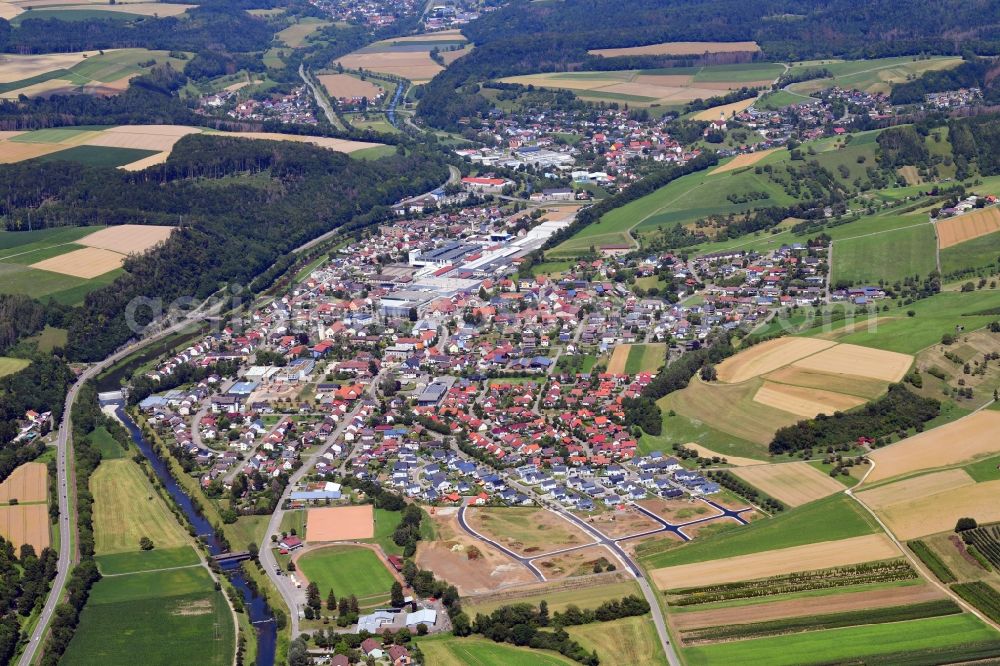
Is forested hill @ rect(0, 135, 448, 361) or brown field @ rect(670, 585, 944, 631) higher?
forested hill @ rect(0, 135, 448, 361)

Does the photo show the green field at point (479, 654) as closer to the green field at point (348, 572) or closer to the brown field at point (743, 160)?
the green field at point (348, 572)

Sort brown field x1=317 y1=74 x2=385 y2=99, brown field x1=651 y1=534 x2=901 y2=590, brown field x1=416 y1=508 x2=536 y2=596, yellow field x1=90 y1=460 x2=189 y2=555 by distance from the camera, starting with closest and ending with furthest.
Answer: brown field x1=651 y1=534 x2=901 y2=590
brown field x1=416 y1=508 x2=536 y2=596
yellow field x1=90 y1=460 x2=189 y2=555
brown field x1=317 y1=74 x2=385 y2=99

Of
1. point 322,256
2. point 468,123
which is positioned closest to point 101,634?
point 322,256

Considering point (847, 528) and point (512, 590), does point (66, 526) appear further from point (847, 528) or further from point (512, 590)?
A: point (847, 528)

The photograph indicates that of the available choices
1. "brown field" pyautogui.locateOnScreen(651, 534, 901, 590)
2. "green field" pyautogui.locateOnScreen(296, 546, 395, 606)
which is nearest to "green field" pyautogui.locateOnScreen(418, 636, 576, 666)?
"green field" pyautogui.locateOnScreen(296, 546, 395, 606)

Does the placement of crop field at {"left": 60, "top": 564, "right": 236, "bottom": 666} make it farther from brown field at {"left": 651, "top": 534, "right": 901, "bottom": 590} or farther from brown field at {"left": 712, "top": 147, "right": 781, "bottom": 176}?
brown field at {"left": 712, "top": 147, "right": 781, "bottom": 176}

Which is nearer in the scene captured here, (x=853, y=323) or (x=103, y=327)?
(x=853, y=323)

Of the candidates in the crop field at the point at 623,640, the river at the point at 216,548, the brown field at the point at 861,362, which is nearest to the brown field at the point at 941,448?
the brown field at the point at 861,362
